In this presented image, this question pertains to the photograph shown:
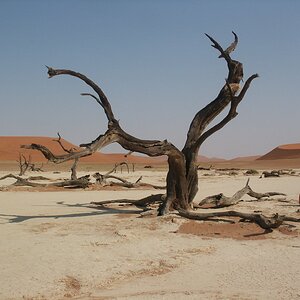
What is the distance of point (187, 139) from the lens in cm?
1108

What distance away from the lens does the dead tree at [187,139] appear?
30.9 feet

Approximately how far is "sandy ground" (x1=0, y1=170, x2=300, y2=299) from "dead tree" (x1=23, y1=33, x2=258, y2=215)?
4.10ft

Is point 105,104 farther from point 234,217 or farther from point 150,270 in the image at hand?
point 150,270

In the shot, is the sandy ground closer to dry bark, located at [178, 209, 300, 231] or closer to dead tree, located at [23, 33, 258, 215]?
dry bark, located at [178, 209, 300, 231]

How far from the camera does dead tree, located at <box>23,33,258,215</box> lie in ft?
30.9

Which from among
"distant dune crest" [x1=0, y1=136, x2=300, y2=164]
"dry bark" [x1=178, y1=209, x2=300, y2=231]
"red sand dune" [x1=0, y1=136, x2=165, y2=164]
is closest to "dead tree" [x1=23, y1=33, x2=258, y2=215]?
"dry bark" [x1=178, y1=209, x2=300, y2=231]

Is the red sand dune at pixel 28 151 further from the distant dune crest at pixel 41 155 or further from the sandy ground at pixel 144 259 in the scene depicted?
the sandy ground at pixel 144 259

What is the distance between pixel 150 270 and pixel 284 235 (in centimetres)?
321

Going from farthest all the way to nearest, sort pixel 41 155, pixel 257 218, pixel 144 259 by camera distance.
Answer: pixel 41 155 < pixel 257 218 < pixel 144 259

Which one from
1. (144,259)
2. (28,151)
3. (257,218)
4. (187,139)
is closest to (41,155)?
(28,151)

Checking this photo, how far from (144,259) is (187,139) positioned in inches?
212

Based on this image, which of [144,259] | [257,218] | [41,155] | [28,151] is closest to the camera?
[144,259]

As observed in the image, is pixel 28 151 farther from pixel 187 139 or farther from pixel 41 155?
pixel 187 139

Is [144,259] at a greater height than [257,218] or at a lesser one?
lesser
